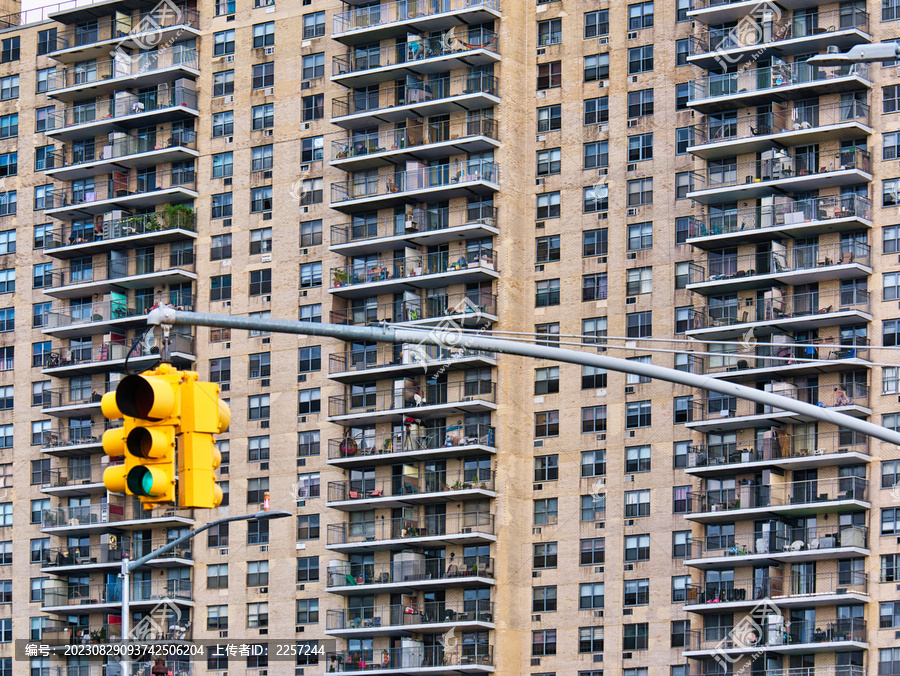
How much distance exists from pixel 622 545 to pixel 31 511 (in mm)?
39228

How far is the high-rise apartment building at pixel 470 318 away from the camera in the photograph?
9775 cm

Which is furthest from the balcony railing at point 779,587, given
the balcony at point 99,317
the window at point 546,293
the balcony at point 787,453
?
the balcony at point 99,317

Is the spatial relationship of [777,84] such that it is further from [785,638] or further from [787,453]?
[785,638]

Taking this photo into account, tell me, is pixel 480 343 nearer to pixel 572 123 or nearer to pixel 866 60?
pixel 866 60

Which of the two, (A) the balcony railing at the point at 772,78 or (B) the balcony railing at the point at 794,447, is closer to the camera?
(B) the balcony railing at the point at 794,447

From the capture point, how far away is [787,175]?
3898 inches

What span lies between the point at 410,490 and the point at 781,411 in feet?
68.9

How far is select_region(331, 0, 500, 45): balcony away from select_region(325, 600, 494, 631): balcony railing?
3092 centimetres

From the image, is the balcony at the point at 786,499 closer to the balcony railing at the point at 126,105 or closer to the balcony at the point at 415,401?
the balcony at the point at 415,401

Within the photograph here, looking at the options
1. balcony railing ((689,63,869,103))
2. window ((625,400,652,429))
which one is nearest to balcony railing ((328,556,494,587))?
window ((625,400,652,429))

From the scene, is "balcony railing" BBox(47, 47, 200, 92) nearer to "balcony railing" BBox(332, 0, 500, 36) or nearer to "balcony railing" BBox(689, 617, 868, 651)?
"balcony railing" BBox(332, 0, 500, 36)

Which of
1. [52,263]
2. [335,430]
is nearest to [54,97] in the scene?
[52,263]

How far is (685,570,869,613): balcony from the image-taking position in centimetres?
9494

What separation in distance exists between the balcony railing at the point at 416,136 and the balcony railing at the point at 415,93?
3.97ft
